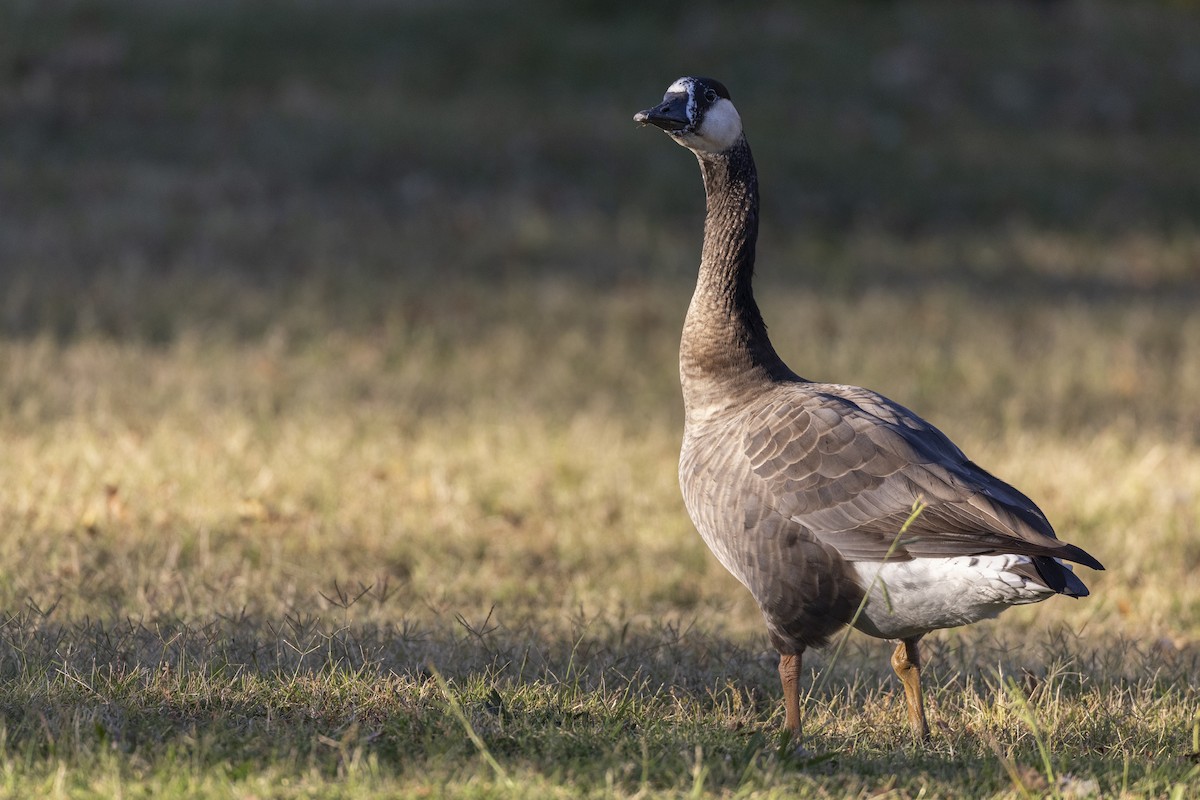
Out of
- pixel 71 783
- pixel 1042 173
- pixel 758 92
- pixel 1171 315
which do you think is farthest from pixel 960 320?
pixel 71 783

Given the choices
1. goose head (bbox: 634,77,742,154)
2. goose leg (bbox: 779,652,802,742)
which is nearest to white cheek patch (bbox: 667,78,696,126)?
goose head (bbox: 634,77,742,154)

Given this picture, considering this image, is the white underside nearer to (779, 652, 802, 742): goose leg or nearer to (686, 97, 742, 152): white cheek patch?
(779, 652, 802, 742): goose leg

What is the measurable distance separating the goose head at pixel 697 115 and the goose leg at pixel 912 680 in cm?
186

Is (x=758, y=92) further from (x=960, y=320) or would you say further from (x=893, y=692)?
(x=893, y=692)

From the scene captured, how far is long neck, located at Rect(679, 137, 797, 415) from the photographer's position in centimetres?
488

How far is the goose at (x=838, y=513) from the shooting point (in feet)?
12.8

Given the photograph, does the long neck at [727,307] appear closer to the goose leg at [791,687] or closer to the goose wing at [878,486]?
the goose wing at [878,486]

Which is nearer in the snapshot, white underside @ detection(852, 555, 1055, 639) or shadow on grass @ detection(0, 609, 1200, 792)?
shadow on grass @ detection(0, 609, 1200, 792)

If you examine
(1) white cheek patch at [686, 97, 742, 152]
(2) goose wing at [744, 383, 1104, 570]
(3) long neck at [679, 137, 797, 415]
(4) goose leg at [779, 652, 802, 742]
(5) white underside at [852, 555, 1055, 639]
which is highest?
(1) white cheek patch at [686, 97, 742, 152]

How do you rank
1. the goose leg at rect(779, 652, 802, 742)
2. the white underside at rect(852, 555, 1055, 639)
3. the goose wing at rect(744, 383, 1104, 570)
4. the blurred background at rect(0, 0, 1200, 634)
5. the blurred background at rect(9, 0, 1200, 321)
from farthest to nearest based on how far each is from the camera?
the blurred background at rect(9, 0, 1200, 321) → the blurred background at rect(0, 0, 1200, 634) → the goose leg at rect(779, 652, 802, 742) → the goose wing at rect(744, 383, 1104, 570) → the white underside at rect(852, 555, 1055, 639)

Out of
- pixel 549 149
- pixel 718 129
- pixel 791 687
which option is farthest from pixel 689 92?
pixel 549 149

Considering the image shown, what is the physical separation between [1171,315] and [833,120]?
6088mm

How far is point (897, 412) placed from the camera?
456cm

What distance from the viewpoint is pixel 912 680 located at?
4.37m
